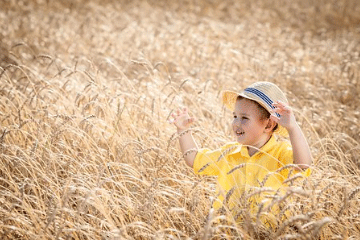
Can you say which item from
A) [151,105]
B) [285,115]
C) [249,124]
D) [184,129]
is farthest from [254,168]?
[151,105]

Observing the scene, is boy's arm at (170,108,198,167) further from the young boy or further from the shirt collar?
the shirt collar

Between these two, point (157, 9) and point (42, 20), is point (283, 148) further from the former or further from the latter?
point (157, 9)

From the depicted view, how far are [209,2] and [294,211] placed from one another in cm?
1169

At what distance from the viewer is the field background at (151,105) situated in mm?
2729

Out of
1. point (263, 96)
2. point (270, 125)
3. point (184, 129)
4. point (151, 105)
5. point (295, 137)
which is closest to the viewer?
point (295, 137)

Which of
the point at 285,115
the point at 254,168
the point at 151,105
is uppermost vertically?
the point at 285,115

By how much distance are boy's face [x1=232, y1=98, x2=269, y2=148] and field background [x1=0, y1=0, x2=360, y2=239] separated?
0.39 metres

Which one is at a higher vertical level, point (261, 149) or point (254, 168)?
point (261, 149)

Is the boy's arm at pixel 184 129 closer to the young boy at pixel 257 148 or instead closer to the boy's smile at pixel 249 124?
the young boy at pixel 257 148

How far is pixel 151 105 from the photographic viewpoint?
14.1 ft

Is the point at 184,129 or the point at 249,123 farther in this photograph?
the point at 184,129

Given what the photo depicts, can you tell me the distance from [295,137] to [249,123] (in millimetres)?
297

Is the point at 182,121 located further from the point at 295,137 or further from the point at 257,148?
the point at 295,137

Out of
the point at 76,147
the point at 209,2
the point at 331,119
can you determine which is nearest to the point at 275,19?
the point at 209,2
